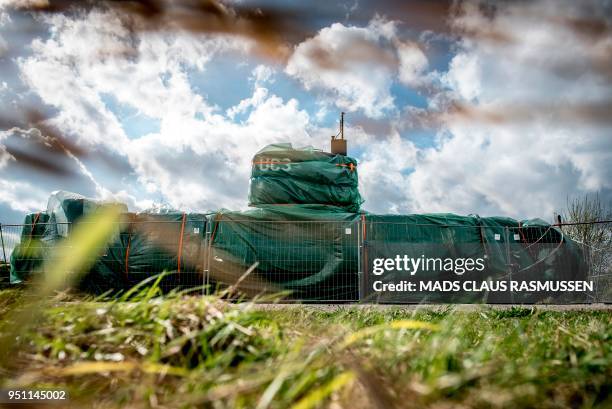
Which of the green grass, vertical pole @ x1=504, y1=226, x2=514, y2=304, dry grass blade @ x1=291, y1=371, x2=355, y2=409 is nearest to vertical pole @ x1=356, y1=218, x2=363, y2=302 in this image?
vertical pole @ x1=504, y1=226, x2=514, y2=304

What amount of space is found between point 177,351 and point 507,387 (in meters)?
0.71

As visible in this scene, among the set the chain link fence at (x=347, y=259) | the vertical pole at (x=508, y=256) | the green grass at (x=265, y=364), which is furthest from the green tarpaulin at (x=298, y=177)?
the green grass at (x=265, y=364)

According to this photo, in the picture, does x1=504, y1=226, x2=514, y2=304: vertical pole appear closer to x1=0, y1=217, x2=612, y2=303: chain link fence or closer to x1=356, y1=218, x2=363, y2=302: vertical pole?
x1=0, y1=217, x2=612, y2=303: chain link fence

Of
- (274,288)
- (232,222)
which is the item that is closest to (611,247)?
(274,288)

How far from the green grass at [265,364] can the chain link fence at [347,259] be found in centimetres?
591

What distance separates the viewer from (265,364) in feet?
3.41

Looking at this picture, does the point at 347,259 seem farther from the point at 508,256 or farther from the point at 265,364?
the point at 265,364

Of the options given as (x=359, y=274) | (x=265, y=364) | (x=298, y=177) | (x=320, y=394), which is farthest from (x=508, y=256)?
(x=320, y=394)

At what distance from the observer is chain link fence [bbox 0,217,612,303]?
738 centimetres

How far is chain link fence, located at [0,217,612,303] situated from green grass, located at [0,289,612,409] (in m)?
5.91

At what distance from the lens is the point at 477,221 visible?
797 cm

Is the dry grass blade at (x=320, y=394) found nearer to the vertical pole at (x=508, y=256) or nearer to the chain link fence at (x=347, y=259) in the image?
the chain link fence at (x=347, y=259)

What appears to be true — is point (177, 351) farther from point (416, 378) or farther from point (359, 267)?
point (359, 267)

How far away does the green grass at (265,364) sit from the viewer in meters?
0.88
